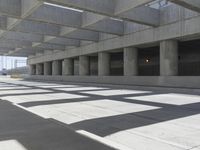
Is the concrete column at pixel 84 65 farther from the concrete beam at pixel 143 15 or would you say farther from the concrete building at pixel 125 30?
the concrete beam at pixel 143 15

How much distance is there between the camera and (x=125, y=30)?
31859mm

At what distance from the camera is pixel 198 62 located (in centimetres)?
3528

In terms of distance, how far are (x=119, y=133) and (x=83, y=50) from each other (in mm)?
35268

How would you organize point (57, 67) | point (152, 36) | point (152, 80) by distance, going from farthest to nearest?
point (57, 67), point (152, 80), point (152, 36)

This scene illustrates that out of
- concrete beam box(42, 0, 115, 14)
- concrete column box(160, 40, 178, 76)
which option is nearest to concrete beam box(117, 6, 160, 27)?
concrete beam box(42, 0, 115, 14)

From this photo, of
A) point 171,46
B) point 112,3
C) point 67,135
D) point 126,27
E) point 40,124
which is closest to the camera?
point 67,135

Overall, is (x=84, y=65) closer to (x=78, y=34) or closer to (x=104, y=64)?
(x=104, y=64)

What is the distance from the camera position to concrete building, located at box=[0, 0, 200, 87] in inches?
883

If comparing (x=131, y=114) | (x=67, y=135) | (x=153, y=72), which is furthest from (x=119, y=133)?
(x=153, y=72)

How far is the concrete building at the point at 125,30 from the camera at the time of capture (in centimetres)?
2244

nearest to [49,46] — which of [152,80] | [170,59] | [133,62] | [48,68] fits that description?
[48,68]

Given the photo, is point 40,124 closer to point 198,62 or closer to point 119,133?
point 119,133

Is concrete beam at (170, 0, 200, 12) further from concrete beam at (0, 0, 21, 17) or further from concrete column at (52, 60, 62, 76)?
concrete column at (52, 60, 62, 76)

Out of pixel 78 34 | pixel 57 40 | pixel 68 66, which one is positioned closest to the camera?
pixel 78 34
